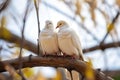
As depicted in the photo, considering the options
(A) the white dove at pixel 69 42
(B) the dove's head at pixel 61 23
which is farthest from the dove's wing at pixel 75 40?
(B) the dove's head at pixel 61 23

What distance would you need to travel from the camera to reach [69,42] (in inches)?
124

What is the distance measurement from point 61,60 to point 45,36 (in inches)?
18.1

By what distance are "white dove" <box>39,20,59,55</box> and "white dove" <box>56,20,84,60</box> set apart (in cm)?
4

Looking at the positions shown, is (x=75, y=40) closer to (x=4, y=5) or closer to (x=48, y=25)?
(x=48, y=25)

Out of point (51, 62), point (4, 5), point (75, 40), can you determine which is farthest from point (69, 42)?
point (4, 5)

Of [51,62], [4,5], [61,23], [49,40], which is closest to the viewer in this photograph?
[4,5]

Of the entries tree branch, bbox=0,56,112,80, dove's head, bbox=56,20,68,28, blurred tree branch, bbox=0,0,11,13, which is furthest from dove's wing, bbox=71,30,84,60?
blurred tree branch, bbox=0,0,11,13

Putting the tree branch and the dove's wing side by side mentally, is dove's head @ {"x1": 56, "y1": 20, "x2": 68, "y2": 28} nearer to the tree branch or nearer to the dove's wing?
→ the dove's wing

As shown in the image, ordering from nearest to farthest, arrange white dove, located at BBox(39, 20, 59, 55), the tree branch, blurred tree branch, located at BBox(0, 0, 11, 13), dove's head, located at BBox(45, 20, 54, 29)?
1. blurred tree branch, located at BBox(0, 0, 11, 13)
2. the tree branch
3. white dove, located at BBox(39, 20, 59, 55)
4. dove's head, located at BBox(45, 20, 54, 29)

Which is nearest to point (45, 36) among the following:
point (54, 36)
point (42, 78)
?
point (54, 36)

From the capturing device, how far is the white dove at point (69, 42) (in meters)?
3.02

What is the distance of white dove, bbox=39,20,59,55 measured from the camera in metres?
3.02

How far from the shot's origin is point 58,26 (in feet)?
10.7

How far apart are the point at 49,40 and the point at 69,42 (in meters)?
0.18
